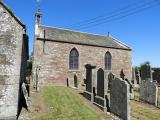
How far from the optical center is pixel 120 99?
13156mm

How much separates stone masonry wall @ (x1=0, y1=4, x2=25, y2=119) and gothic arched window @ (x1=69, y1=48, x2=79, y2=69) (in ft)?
63.5

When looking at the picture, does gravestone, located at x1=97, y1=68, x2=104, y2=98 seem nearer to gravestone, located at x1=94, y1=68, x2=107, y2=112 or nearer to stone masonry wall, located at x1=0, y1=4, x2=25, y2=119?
gravestone, located at x1=94, y1=68, x2=107, y2=112

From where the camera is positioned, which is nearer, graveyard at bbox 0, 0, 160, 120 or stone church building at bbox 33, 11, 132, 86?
graveyard at bbox 0, 0, 160, 120

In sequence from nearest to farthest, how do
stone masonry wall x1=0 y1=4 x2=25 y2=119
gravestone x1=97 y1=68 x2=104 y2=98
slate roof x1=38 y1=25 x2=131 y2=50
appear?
1. stone masonry wall x1=0 y1=4 x2=25 y2=119
2. gravestone x1=97 y1=68 x2=104 y2=98
3. slate roof x1=38 y1=25 x2=131 y2=50

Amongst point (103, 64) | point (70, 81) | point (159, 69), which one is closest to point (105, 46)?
point (103, 64)

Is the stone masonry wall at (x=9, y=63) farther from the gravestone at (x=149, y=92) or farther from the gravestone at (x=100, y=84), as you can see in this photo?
the gravestone at (x=149, y=92)

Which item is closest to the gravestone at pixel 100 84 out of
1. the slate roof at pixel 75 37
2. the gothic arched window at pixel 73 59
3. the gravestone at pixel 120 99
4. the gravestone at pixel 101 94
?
the gravestone at pixel 101 94

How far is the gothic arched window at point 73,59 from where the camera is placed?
3119 cm

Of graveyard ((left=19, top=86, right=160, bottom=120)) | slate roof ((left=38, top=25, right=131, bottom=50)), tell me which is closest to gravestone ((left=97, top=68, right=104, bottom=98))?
graveyard ((left=19, top=86, right=160, bottom=120))

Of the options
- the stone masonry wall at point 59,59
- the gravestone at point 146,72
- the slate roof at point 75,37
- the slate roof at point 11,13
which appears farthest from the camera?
the slate roof at point 75,37

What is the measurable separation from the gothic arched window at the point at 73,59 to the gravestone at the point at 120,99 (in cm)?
1728

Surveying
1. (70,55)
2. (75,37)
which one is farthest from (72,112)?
(75,37)

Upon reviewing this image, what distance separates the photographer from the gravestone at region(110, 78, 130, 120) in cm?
1236

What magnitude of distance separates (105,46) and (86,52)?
3924 millimetres
